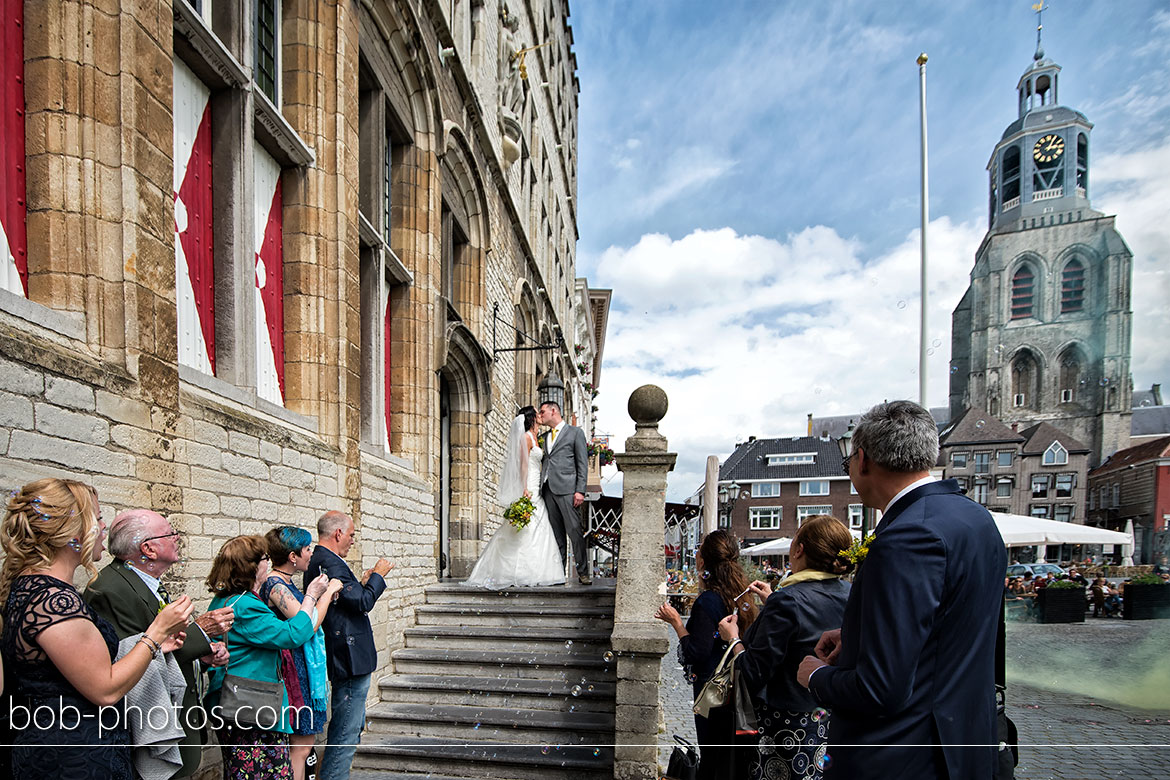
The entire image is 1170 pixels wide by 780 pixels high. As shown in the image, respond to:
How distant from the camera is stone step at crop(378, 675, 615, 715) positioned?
19.3 ft

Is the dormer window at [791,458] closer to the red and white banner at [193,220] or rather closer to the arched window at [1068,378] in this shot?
the arched window at [1068,378]

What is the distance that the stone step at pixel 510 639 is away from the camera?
21.5 feet

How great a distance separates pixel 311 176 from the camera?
5.62 meters

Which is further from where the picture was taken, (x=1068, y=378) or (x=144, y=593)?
(x=1068, y=378)

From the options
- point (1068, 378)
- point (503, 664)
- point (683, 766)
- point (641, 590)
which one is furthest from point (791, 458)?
point (683, 766)

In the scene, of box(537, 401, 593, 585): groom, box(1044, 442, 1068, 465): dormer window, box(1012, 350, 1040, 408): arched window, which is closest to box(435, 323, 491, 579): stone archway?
box(537, 401, 593, 585): groom

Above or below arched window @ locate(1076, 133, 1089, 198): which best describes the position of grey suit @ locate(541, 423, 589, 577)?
below

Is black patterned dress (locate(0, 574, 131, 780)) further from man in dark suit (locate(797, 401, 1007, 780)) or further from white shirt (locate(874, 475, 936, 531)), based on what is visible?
white shirt (locate(874, 475, 936, 531))

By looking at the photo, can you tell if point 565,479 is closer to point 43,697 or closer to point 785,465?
point 43,697

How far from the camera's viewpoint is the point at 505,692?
19.8ft

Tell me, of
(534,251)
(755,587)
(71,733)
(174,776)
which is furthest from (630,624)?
(534,251)

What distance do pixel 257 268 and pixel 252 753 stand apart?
11.0 ft

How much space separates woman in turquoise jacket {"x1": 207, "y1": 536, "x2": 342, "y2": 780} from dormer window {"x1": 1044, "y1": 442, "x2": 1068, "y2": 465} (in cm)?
6258

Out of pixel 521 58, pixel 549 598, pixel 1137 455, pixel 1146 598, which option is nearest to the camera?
pixel 549 598
